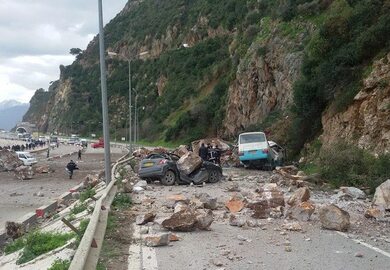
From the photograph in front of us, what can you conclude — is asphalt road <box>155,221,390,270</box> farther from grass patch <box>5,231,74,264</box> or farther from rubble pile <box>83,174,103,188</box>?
rubble pile <box>83,174,103,188</box>

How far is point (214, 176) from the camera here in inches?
856

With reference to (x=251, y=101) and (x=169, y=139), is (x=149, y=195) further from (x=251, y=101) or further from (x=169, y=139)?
(x=169, y=139)

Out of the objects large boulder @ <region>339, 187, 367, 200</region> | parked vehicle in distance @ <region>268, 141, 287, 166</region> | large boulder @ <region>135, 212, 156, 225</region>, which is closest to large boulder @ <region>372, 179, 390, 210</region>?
large boulder @ <region>339, 187, 367, 200</region>

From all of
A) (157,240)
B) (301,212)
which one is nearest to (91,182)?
(301,212)

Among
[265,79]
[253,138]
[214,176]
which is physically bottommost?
[214,176]

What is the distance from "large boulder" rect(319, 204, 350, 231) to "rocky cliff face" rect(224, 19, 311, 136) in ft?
103

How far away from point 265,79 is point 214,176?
94.8ft

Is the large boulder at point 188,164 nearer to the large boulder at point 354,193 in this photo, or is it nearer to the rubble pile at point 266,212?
the rubble pile at point 266,212

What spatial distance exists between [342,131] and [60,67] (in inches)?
6388

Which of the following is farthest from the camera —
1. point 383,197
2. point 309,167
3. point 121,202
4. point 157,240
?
point 309,167

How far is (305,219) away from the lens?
35.7 feet

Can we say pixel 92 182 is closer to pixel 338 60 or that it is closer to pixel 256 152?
pixel 256 152

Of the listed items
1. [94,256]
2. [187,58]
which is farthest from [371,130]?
[187,58]

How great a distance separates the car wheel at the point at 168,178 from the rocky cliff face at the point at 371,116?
798 centimetres
